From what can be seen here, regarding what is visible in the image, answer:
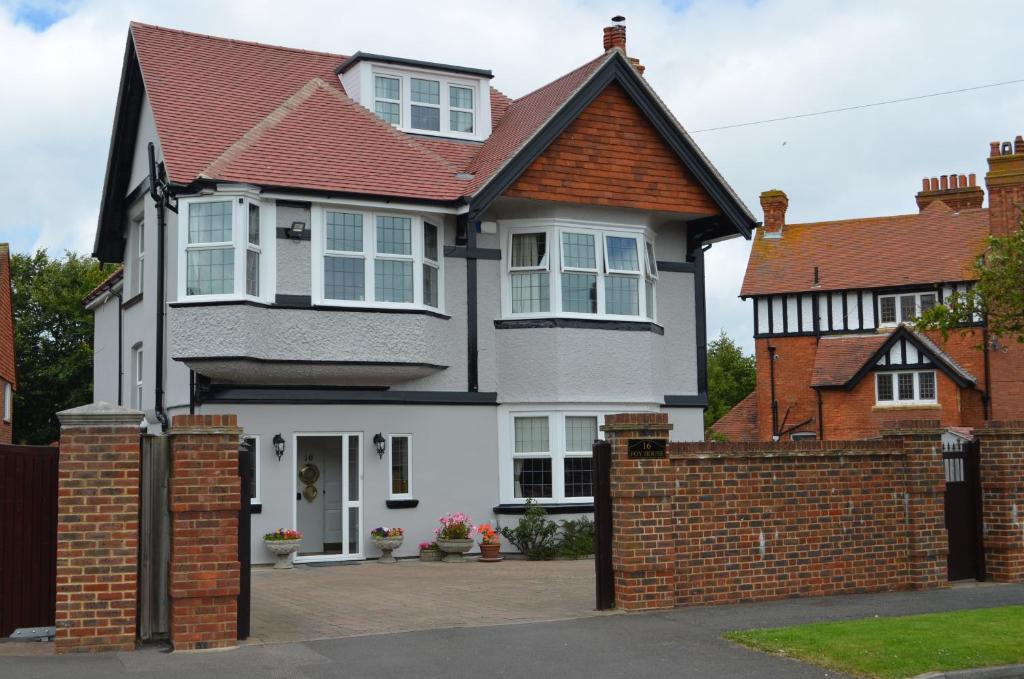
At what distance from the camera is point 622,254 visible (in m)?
21.3

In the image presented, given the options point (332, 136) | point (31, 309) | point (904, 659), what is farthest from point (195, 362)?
→ point (31, 309)

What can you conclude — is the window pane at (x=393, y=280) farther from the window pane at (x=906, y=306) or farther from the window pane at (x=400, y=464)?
the window pane at (x=906, y=306)

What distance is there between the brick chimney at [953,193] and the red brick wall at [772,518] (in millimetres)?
31797

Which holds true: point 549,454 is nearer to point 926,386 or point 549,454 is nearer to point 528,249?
point 528,249

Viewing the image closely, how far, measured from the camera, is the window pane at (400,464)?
19.9m

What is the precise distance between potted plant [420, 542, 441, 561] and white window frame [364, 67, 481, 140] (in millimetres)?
7892

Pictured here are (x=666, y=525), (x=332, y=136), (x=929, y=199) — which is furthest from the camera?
(x=929, y=199)

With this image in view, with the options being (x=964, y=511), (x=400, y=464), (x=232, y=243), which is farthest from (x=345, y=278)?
(x=964, y=511)

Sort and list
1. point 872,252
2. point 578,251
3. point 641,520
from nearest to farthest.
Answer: point 641,520 → point 578,251 → point 872,252

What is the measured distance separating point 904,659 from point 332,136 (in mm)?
13816

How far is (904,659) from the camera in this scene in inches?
382

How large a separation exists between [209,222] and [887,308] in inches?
1089

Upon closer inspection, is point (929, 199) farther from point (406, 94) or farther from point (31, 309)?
point (31, 309)

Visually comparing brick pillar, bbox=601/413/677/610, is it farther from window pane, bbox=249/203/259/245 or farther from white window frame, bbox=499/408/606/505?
window pane, bbox=249/203/259/245
